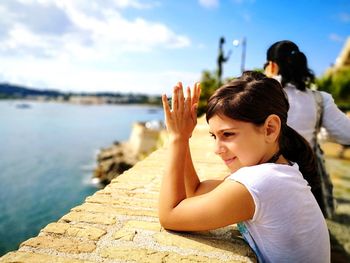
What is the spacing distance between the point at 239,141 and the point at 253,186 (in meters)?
0.27

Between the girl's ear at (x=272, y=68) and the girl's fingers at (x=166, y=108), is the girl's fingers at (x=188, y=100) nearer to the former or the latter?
the girl's fingers at (x=166, y=108)

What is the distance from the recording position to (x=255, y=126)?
1.66m

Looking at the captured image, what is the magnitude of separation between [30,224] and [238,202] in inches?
1329

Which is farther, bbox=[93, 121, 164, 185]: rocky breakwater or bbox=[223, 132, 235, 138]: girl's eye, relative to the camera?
bbox=[93, 121, 164, 185]: rocky breakwater

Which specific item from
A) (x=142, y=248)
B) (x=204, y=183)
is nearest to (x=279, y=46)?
(x=204, y=183)

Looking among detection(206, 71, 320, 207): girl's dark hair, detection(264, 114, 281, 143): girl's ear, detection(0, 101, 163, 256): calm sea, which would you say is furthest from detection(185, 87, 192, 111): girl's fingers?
detection(0, 101, 163, 256): calm sea

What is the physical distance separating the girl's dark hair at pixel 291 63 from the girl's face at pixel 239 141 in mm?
1489

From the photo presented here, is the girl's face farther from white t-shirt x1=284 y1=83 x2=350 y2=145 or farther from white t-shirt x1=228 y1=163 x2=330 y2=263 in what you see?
white t-shirt x1=284 y1=83 x2=350 y2=145

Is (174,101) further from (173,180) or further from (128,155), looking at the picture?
(128,155)

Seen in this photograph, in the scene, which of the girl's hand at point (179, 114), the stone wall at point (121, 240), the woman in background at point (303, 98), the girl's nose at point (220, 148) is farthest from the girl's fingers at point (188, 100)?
the woman in background at point (303, 98)

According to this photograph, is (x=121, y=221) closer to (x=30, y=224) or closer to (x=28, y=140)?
(x=30, y=224)

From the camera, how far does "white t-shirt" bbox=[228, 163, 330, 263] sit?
1505 mm

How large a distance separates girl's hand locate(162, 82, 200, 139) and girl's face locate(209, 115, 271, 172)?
0.70 feet

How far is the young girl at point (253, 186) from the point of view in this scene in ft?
4.99
